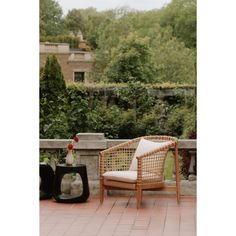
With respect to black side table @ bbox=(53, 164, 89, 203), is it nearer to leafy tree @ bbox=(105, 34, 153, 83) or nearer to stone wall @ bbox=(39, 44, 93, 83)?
leafy tree @ bbox=(105, 34, 153, 83)

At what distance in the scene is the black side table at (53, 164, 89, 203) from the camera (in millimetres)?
5973

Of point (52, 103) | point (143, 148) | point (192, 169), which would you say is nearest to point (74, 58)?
point (52, 103)

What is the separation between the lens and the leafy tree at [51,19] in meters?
18.6

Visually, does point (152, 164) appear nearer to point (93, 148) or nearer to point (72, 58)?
point (93, 148)

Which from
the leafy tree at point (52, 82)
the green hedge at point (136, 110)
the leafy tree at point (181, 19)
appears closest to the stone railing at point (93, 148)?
the green hedge at point (136, 110)

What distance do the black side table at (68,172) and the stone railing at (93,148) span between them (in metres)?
0.32

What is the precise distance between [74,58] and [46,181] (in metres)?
13.7

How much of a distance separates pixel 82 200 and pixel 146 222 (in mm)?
1079

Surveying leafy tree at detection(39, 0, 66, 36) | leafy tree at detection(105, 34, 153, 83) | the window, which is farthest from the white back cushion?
the window

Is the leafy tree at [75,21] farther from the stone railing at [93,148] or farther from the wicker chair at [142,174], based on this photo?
the wicker chair at [142,174]

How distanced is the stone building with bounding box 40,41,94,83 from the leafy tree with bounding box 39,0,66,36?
626mm

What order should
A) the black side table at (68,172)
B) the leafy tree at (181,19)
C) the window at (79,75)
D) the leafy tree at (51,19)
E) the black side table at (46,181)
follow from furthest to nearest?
the leafy tree at (181,19) → the window at (79,75) → the leafy tree at (51,19) → the black side table at (46,181) → the black side table at (68,172)

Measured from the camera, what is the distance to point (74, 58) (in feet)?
64.5
